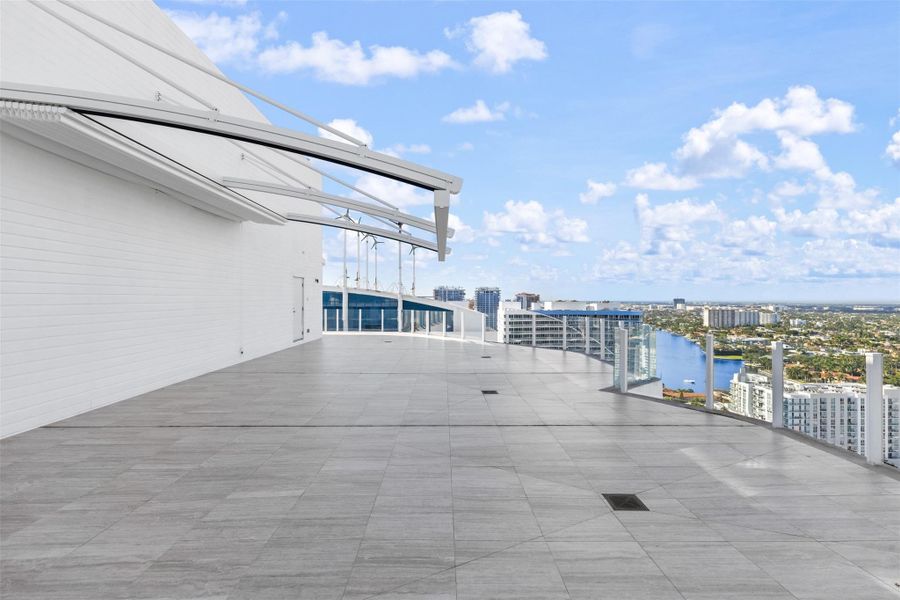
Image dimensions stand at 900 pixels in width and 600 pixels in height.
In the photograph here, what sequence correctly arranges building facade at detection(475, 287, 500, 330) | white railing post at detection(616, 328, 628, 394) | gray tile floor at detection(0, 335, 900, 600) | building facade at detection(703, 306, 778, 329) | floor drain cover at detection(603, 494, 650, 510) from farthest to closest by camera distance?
building facade at detection(475, 287, 500, 330) → white railing post at detection(616, 328, 628, 394) → building facade at detection(703, 306, 778, 329) → floor drain cover at detection(603, 494, 650, 510) → gray tile floor at detection(0, 335, 900, 600)

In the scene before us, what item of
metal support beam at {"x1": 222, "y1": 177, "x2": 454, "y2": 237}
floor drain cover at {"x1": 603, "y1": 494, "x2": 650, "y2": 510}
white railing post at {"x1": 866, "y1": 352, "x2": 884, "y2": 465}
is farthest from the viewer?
metal support beam at {"x1": 222, "y1": 177, "x2": 454, "y2": 237}

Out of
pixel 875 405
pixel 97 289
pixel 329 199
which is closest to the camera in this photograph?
pixel 875 405

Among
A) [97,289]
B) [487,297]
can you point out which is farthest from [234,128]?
[487,297]

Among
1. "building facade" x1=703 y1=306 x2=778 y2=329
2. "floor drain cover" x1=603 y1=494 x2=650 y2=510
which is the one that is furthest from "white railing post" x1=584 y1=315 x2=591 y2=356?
"floor drain cover" x1=603 y1=494 x2=650 y2=510

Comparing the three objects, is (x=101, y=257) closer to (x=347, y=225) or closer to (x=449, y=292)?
(x=347, y=225)

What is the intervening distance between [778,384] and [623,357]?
8.44 feet

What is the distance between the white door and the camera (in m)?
16.7

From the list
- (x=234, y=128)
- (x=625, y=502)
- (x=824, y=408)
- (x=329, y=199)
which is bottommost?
(x=625, y=502)

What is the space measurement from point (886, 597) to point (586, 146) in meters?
21.3

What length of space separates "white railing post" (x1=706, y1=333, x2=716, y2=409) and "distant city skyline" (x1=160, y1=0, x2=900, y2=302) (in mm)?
1210

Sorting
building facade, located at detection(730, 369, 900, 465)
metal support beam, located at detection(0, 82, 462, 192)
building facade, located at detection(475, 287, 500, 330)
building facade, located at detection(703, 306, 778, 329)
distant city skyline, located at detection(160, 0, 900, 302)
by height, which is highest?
distant city skyline, located at detection(160, 0, 900, 302)

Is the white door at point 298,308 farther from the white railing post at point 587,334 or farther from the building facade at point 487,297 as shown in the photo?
the building facade at point 487,297

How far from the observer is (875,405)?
4.19 meters

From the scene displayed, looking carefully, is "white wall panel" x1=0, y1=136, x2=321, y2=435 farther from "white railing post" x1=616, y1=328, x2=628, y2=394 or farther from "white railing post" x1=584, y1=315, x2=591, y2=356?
"white railing post" x1=584, y1=315, x2=591, y2=356
